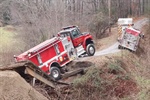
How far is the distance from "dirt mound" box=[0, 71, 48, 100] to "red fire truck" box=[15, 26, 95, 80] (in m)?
8.30

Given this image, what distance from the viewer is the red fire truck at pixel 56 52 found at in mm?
16170

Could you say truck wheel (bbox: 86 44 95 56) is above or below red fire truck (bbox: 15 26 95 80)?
below

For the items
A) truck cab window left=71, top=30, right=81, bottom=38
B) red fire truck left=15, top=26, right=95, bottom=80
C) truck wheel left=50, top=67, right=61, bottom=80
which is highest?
truck cab window left=71, top=30, right=81, bottom=38

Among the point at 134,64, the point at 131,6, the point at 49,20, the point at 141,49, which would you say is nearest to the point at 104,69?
the point at 134,64

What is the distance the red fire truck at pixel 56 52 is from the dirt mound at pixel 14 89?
327 inches

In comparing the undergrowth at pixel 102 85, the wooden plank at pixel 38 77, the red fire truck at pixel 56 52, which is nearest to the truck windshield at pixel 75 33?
the red fire truck at pixel 56 52

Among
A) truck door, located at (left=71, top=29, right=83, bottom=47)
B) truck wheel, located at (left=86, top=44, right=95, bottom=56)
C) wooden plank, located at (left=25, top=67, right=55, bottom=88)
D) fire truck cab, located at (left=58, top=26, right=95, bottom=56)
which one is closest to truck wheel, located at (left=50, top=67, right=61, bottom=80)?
fire truck cab, located at (left=58, top=26, right=95, bottom=56)

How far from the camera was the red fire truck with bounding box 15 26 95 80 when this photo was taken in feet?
53.1

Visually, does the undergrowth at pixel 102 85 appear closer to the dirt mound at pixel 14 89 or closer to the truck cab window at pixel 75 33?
the dirt mound at pixel 14 89

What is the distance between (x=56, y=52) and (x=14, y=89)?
1027 cm

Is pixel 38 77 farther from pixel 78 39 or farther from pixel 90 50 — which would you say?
pixel 90 50

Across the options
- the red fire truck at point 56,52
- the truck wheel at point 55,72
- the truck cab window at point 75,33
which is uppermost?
the truck cab window at point 75,33

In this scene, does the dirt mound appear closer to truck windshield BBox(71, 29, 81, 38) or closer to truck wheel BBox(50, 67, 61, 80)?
truck wheel BBox(50, 67, 61, 80)

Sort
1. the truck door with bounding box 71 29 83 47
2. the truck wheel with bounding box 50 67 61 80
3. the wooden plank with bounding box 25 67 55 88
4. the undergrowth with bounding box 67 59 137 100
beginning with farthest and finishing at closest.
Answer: the truck door with bounding box 71 29 83 47, the truck wheel with bounding box 50 67 61 80, the undergrowth with bounding box 67 59 137 100, the wooden plank with bounding box 25 67 55 88
